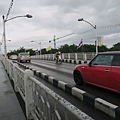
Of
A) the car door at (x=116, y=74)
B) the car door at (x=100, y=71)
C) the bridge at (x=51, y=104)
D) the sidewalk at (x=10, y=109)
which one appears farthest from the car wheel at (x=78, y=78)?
the sidewalk at (x=10, y=109)

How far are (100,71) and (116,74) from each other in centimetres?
82

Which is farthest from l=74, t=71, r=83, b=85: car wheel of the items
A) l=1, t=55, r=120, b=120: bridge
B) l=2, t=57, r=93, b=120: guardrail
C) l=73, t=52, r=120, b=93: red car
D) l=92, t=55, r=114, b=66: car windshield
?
l=2, t=57, r=93, b=120: guardrail

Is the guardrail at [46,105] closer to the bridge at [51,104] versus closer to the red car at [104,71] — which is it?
the bridge at [51,104]

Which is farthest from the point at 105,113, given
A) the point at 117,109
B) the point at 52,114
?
the point at 52,114

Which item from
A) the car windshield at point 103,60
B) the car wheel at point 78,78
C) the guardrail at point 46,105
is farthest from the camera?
the car wheel at point 78,78

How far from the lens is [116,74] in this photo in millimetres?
5262

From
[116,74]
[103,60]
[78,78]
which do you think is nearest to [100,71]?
[103,60]

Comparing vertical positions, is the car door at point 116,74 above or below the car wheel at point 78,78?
above

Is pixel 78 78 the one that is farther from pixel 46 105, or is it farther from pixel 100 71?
pixel 46 105

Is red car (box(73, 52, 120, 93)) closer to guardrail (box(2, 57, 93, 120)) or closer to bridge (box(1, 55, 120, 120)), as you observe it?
bridge (box(1, 55, 120, 120))

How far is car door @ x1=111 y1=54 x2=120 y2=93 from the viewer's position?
521 centimetres

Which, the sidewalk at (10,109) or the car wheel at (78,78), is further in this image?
the car wheel at (78,78)

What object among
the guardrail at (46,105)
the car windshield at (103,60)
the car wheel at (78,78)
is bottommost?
the car wheel at (78,78)

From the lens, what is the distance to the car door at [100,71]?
569 cm
